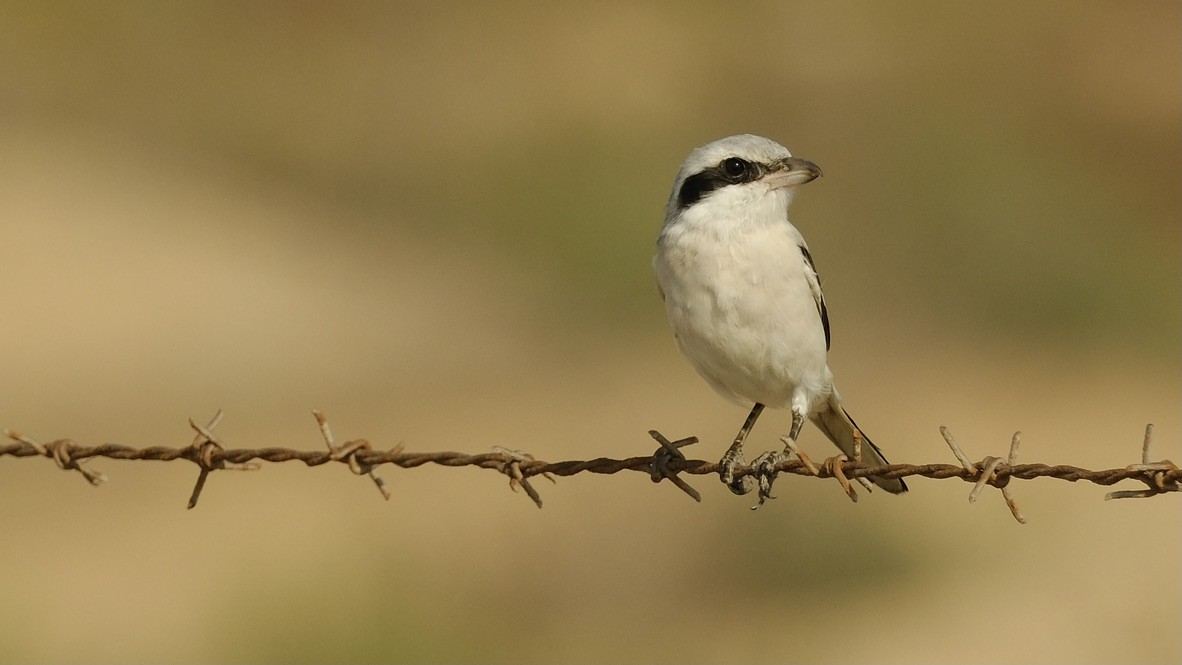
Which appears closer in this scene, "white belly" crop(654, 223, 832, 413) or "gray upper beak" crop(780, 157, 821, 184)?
"white belly" crop(654, 223, 832, 413)

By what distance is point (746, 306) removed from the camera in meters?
5.49

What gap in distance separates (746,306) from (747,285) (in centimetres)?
8

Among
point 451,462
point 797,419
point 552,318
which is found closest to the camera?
point 451,462

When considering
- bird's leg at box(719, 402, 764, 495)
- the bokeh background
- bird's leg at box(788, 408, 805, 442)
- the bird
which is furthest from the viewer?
the bokeh background

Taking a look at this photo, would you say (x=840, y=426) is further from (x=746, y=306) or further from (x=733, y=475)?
(x=746, y=306)

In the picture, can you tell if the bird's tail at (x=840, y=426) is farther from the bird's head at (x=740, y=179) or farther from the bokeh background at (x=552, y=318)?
the bokeh background at (x=552, y=318)

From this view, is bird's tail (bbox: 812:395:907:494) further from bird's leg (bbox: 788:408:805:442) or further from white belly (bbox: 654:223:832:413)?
white belly (bbox: 654:223:832:413)

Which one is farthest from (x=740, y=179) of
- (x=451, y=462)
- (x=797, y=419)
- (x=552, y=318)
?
(x=552, y=318)

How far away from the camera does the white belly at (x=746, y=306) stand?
18.1 feet

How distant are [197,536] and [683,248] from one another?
5.74 metres

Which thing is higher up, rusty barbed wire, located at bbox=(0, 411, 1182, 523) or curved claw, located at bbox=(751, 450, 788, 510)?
rusty barbed wire, located at bbox=(0, 411, 1182, 523)

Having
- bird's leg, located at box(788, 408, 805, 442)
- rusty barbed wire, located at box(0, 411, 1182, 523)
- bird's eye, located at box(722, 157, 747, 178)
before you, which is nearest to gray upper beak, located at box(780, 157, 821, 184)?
bird's eye, located at box(722, 157, 747, 178)

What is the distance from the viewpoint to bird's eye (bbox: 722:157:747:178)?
5.80 meters

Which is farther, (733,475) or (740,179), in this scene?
(740,179)
